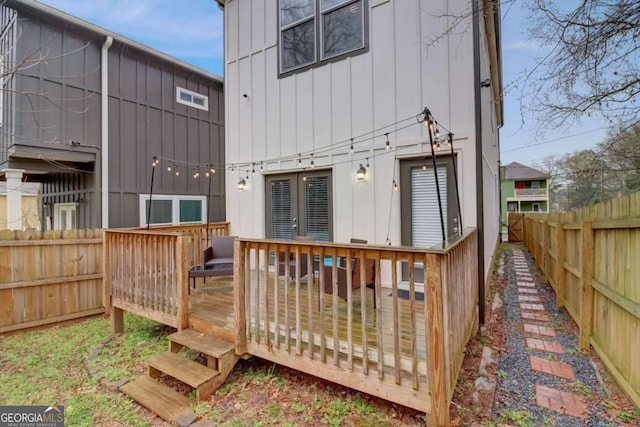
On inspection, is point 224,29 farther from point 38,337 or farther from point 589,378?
point 589,378

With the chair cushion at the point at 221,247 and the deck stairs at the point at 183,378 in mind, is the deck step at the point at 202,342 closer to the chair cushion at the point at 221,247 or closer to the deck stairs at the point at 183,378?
the deck stairs at the point at 183,378

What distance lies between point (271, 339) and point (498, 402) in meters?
2.11

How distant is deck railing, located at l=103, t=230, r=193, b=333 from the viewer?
3.86 m

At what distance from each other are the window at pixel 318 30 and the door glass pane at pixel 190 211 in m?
5.85

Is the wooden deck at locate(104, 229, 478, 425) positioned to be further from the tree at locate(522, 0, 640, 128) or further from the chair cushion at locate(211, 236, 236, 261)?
the tree at locate(522, 0, 640, 128)

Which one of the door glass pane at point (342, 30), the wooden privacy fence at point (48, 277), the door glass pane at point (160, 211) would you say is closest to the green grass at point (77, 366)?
A: the wooden privacy fence at point (48, 277)

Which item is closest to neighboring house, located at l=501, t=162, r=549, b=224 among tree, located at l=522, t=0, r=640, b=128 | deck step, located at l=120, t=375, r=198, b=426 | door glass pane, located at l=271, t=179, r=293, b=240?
door glass pane, located at l=271, t=179, r=293, b=240

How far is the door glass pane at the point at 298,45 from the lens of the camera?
613 cm

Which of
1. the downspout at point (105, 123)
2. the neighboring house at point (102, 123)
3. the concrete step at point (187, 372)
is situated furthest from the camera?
the downspout at point (105, 123)

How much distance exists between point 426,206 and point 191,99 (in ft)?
29.8

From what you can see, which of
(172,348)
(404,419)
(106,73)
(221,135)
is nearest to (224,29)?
(106,73)

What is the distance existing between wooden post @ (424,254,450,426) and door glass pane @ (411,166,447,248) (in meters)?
2.79

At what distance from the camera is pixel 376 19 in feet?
17.4
